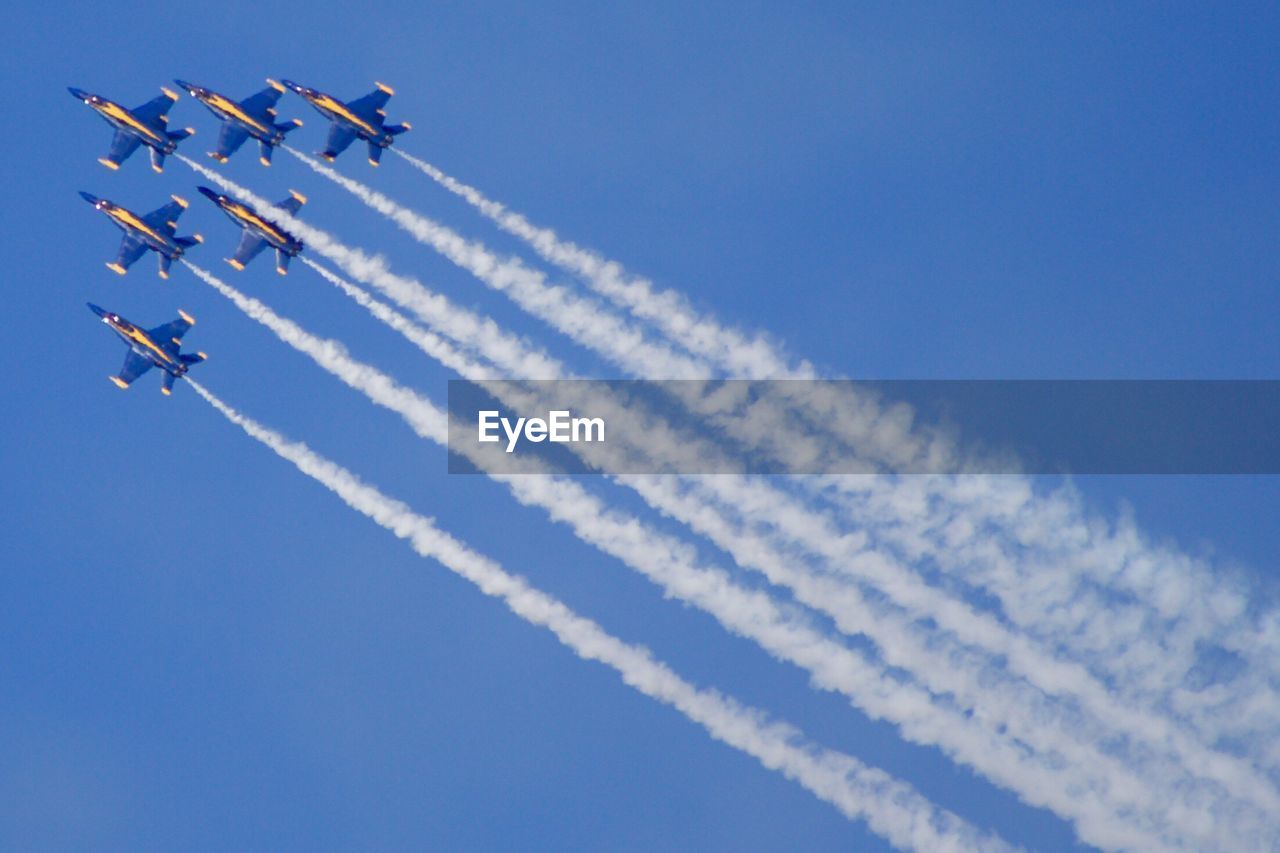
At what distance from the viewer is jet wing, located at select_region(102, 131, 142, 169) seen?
122250 mm

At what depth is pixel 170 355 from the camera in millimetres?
120750

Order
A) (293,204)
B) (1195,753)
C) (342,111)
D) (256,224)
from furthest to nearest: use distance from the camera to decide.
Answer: (293,204) < (342,111) < (256,224) < (1195,753)

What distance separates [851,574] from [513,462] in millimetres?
19003

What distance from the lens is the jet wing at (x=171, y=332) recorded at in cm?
12144

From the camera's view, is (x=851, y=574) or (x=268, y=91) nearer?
(x=851, y=574)

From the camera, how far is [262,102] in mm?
121938

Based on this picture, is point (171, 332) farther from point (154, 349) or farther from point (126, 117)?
point (126, 117)

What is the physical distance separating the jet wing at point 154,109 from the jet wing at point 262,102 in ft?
15.3

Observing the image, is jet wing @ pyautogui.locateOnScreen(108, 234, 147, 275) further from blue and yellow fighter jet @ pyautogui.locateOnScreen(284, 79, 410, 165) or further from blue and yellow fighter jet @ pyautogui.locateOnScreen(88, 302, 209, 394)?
blue and yellow fighter jet @ pyautogui.locateOnScreen(284, 79, 410, 165)

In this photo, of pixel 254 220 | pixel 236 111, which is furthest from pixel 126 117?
pixel 254 220

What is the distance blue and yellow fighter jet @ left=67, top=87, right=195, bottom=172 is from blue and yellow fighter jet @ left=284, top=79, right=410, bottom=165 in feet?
28.2

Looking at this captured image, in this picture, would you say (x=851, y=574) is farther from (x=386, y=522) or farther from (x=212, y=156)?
(x=212, y=156)

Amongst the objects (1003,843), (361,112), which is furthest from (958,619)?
(361,112)

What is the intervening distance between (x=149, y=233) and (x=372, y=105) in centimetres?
1554
